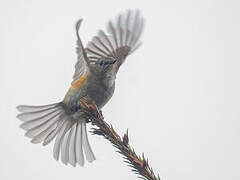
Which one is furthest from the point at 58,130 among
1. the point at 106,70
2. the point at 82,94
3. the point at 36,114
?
the point at 106,70

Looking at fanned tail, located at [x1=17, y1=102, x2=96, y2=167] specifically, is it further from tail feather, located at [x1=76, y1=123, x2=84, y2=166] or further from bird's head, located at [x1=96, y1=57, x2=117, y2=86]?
bird's head, located at [x1=96, y1=57, x2=117, y2=86]

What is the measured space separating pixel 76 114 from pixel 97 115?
4.56 feet

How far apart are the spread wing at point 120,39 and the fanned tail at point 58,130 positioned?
0.97 meters

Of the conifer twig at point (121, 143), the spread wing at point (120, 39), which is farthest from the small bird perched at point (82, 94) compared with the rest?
the conifer twig at point (121, 143)

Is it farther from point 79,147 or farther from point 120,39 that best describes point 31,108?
point 120,39

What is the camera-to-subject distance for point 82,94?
4824 mm

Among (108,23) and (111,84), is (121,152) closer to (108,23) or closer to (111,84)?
(111,84)

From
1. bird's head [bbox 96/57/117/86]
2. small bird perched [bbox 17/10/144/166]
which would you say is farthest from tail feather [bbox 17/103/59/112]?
bird's head [bbox 96/57/117/86]

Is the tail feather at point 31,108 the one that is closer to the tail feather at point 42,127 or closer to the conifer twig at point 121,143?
the tail feather at point 42,127

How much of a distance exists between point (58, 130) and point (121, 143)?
2.18 meters

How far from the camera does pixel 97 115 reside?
364 centimetres

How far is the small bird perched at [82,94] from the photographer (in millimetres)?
4801

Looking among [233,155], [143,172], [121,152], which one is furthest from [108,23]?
[233,155]

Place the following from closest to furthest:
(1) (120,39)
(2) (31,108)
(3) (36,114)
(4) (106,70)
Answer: (4) (106,70)
(2) (31,108)
(3) (36,114)
(1) (120,39)
